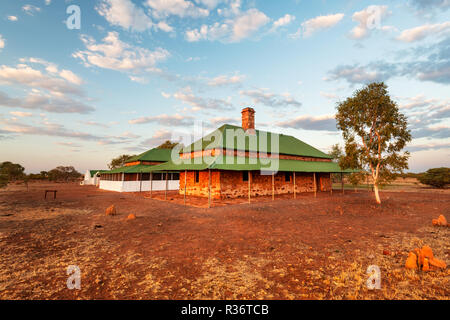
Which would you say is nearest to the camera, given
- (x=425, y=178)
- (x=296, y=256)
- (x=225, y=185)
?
(x=296, y=256)

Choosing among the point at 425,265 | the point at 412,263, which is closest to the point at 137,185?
the point at 412,263

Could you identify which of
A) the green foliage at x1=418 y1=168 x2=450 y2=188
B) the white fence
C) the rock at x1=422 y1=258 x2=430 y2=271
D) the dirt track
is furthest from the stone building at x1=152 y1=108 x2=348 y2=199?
the green foliage at x1=418 y1=168 x2=450 y2=188

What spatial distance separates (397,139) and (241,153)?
498 inches

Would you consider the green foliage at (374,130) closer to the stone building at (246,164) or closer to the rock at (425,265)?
the stone building at (246,164)

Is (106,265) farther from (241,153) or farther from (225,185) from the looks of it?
(241,153)

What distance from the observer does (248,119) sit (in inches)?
968

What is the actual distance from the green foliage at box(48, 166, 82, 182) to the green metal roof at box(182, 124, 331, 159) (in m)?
69.8

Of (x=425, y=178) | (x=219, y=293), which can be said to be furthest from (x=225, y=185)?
(x=425, y=178)

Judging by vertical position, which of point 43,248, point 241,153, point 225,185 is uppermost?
point 241,153

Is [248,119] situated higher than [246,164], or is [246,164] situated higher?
[248,119]

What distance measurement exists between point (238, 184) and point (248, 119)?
926 cm

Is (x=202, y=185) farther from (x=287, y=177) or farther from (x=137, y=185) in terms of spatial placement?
(x=137, y=185)

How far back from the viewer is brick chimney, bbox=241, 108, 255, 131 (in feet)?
80.8

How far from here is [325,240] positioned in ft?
22.4
